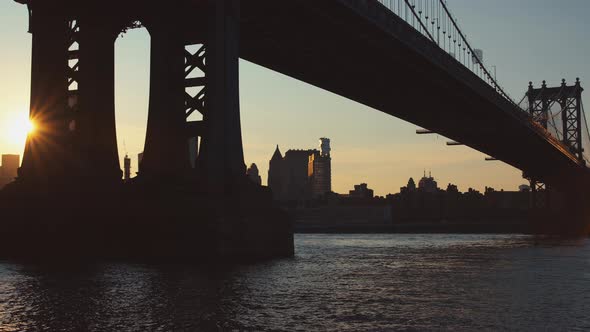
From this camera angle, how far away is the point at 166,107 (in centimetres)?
3212

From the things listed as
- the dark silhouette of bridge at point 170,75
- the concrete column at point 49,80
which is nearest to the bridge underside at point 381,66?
the dark silhouette of bridge at point 170,75

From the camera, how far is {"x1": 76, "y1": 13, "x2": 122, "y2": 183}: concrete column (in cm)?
3234

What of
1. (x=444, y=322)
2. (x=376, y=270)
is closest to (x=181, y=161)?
(x=376, y=270)

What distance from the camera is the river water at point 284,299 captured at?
1412 cm

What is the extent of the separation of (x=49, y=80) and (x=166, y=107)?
4674mm

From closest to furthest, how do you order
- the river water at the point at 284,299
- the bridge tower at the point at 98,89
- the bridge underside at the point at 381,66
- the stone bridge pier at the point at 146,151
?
1. the river water at the point at 284,299
2. the stone bridge pier at the point at 146,151
3. the bridge tower at the point at 98,89
4. the bridge underside at the point at 381,66

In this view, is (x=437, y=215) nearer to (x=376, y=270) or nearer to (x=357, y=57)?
(x=357, y=57)

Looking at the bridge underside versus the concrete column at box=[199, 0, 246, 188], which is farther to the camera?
the bridge underside

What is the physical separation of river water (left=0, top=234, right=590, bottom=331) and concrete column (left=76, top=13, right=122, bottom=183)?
6.19 m

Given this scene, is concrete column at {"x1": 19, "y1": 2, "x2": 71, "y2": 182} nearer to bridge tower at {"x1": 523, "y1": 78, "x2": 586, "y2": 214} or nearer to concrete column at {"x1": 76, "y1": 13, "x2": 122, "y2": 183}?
concrete column at {"x1": 76, "y1": 13, "x2": 122, "y2": 183}

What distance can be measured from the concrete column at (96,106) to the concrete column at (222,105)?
16.6 feet

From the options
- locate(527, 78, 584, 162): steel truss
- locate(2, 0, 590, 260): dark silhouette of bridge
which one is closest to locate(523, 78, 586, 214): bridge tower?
locate(527, 78, 584, 162): steel truss

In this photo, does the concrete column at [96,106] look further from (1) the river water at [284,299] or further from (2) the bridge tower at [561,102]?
(2) the bridge tower at [561,102]

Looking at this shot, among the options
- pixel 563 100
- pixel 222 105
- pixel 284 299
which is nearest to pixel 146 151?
pixel 222 105
